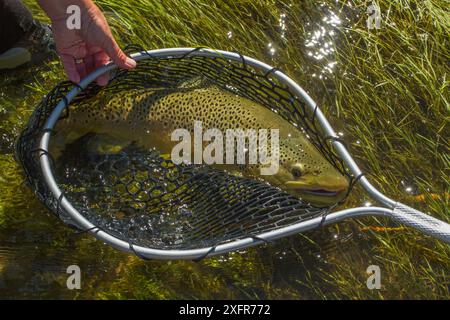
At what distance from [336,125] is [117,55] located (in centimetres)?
153

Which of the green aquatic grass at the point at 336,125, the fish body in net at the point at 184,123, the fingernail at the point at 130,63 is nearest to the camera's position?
the fingernail at the point at 130,63

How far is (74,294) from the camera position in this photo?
10.0 feet

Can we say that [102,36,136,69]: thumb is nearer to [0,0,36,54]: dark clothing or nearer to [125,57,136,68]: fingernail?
[125,57,136,68]: fingernail

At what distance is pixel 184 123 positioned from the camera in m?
3.03

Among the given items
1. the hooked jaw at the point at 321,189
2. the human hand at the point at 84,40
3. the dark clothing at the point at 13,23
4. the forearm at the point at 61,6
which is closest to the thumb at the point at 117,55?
the human hand at the point at 84,40

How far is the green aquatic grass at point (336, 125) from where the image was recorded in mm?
3113

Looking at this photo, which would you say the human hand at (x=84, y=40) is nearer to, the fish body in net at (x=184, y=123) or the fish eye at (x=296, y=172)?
the fish body in net at (x=184, y=123)

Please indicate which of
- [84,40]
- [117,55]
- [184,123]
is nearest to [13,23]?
[84,40]

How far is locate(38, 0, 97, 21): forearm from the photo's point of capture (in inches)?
103

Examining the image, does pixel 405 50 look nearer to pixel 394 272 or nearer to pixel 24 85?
pixel 394 272

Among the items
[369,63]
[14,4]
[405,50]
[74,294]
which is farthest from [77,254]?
[405,50]

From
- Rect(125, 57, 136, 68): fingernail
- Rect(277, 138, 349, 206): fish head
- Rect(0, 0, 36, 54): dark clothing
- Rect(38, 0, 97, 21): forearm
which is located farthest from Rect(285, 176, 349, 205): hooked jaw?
Rect(0, 0, 36, 54): dark clothing

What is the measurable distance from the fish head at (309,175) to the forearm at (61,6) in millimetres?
1193
